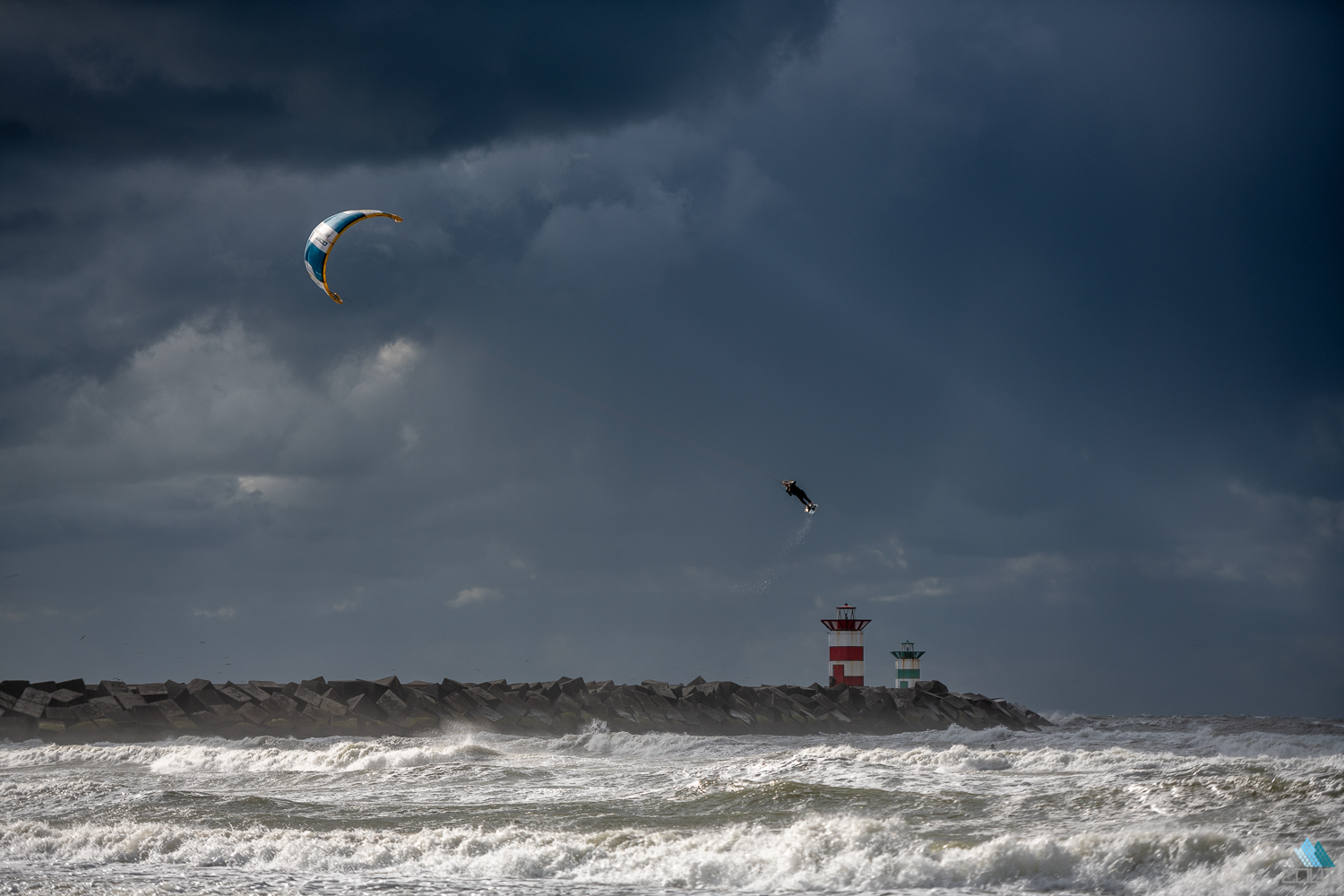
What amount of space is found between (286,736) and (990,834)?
672 inches

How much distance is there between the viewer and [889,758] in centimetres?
1302

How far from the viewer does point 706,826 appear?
950 centimetres

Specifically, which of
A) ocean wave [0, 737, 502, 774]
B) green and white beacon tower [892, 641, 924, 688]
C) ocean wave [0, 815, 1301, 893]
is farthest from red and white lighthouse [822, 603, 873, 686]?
ocean wave [0, 815, 1301, 893]

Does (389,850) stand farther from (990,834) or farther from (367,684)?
(367,684)

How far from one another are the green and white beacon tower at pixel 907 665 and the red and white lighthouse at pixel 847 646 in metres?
0.94

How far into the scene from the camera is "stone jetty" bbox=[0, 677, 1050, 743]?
866 inches

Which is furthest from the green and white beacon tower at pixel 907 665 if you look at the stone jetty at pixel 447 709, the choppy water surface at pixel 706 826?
the choppy water surface at pixel 706 826

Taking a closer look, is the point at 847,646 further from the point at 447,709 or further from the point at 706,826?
the point at 706,826

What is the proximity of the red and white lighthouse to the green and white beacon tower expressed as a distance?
37.2 inches

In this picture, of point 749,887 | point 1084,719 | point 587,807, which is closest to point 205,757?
point 587,807

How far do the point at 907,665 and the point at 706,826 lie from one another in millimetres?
17272

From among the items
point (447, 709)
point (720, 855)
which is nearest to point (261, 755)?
point (447, 709)

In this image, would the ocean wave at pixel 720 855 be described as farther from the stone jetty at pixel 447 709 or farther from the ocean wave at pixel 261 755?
the stone jetty at pixel 447 709

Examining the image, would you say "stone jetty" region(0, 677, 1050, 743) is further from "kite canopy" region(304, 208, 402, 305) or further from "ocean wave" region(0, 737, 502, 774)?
"kite canopy" region(304, 208, 402, 305)
